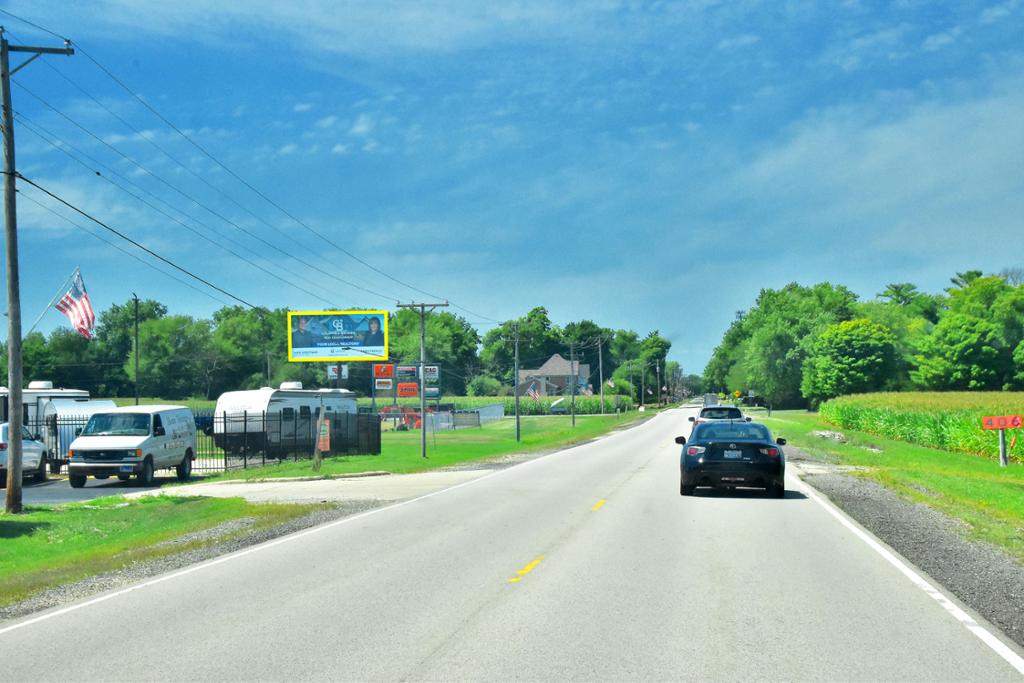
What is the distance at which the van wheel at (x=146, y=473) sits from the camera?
94.5ft

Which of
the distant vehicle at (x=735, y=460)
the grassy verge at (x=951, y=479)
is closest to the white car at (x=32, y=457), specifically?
the distant vehicle at (x=735, y=460)

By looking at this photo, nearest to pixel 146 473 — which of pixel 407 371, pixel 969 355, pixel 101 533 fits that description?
pixel 101 533

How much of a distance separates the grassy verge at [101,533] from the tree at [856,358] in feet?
310

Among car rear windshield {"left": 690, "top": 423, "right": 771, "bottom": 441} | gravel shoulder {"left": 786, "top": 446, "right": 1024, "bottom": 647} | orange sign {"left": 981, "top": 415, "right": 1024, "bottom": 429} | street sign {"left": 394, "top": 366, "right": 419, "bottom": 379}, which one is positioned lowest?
gravel shoulder {"left": 786, "top": 446, "right": 1024, "bottom": 647}

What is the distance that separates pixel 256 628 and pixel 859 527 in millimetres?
10334

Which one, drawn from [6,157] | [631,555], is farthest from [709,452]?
[6,157]

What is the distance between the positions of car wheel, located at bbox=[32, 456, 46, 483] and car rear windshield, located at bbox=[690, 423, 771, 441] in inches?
855

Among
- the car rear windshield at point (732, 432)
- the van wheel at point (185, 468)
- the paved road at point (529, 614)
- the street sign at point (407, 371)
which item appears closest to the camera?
the paved road at point (529, 614)

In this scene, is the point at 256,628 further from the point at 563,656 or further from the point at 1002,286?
the point at 1002,286

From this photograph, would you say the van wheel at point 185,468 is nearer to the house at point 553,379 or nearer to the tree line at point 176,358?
the tree line at point 176,358

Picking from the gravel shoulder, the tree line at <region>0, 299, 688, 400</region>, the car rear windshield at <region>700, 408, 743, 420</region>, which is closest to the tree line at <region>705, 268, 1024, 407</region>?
the tree line at <region>0, 299, 688, 400</region>

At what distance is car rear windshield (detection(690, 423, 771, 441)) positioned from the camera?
1955 centimetres

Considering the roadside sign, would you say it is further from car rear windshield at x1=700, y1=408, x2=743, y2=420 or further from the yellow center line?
the yellow center line

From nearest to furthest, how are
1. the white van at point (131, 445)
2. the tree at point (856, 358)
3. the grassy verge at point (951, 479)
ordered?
the grassy verge at point (951, 479)
the white van at point (131, 445)
the tree at point (856, 358)
